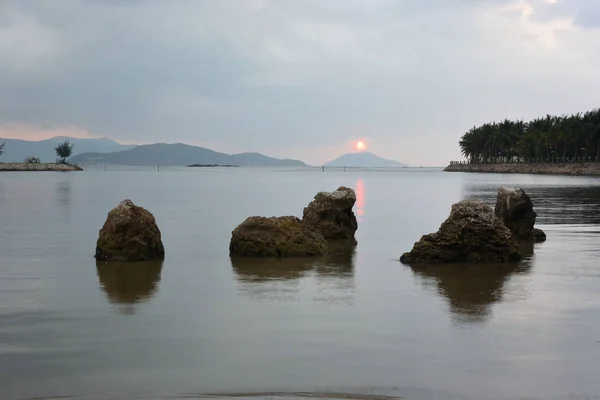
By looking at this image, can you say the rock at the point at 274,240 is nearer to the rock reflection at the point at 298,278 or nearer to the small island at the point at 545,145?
the rock reflection at the point at 298,278

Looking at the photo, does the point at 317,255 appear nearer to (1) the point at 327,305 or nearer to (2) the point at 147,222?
(2) the point at 147,222

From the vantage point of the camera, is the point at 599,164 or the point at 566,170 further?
the point at 566,170

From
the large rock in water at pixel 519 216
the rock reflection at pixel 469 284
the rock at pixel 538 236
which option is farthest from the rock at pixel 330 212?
the rock at pixel 538 236

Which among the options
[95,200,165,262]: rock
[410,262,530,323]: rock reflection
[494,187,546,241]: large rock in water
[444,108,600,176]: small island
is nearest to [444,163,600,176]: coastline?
[444,108,600,176]: small island

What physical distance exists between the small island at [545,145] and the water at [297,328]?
122621mm

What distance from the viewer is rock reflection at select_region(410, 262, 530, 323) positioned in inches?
436

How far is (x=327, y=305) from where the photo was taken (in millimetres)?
11570

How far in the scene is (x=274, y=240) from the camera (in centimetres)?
1691

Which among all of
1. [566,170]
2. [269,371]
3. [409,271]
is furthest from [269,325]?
[566,170]

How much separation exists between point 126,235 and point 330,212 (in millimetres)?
6989

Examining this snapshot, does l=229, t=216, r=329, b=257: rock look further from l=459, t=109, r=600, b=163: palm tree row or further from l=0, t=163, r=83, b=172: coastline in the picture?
l=0, t=163, r=83, b=172: coastline

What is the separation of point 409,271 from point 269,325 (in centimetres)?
598

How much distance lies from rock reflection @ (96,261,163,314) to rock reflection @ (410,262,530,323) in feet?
17.8

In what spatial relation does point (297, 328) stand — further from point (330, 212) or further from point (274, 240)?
point (330, 212)
